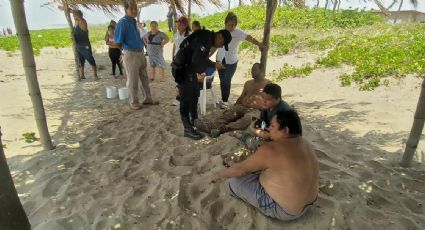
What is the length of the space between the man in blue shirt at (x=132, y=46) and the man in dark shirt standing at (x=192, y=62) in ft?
5.19

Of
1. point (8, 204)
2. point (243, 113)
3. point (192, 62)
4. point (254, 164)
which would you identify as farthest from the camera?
point (243, 113)

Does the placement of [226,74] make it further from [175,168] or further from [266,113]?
[175,168]

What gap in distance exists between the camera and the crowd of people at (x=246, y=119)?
230 centimetres

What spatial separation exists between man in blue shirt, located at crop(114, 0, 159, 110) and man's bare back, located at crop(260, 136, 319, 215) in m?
3.73

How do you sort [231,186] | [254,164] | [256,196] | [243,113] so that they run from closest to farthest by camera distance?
1. [254,164]
2. [256,196]
3. [231,186]
4. [243,113]

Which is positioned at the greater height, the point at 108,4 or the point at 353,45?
the point at 108,4

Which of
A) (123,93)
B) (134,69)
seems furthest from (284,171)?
(123,93)

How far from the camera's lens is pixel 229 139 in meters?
4.12

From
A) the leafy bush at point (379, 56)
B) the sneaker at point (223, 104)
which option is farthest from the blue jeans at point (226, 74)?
the leafy bush at point (379, 56)

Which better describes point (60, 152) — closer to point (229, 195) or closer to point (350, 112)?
point (229, 195)

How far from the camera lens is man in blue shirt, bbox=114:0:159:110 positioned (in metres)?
5.21

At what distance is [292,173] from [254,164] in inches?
11.8

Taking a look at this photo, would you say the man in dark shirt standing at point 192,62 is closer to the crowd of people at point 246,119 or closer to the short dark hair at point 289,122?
the crowd of people at point 246,119

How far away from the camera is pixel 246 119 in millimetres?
4539
